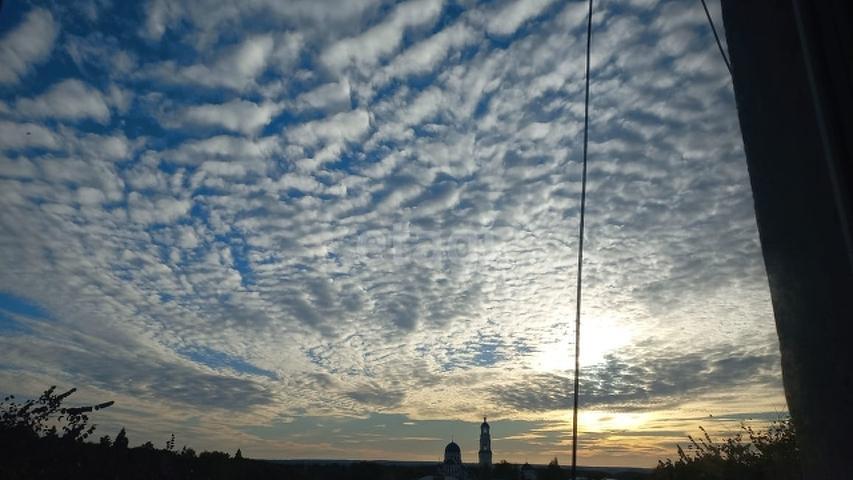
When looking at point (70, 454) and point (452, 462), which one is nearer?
point (70, 454)

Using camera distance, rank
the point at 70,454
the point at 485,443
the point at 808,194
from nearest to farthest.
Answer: the point at 808,194 < the point at 70,454 < the point at 485,443

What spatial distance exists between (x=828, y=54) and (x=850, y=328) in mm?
548

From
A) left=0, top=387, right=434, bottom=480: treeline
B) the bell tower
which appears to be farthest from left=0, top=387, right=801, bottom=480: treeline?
the bell tower

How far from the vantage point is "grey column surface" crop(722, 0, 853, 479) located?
45.2 inches

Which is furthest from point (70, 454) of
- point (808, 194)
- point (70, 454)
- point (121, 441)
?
point (808, 194)

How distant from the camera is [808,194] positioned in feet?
4.07

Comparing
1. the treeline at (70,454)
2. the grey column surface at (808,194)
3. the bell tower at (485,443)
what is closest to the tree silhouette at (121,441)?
the treeline at (70,454)

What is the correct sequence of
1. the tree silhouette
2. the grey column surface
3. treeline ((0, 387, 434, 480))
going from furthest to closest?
1. the tree silhouette
2. treeline ((0, 387, 434, 480))
3. the grey column surface

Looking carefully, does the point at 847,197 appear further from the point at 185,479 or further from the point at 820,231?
the point at 185,479

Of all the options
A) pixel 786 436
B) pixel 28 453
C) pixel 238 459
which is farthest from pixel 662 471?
pixel 238 459

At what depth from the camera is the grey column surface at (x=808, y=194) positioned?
1.15m

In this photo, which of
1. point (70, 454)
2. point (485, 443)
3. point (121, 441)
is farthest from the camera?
point (485, 443)

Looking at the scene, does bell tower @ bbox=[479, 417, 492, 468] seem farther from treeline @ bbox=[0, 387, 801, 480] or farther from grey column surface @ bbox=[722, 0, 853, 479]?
grey column surface @ bbox=[722, 0, 853, 479]

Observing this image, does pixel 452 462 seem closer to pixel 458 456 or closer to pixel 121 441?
pixel 458 456
